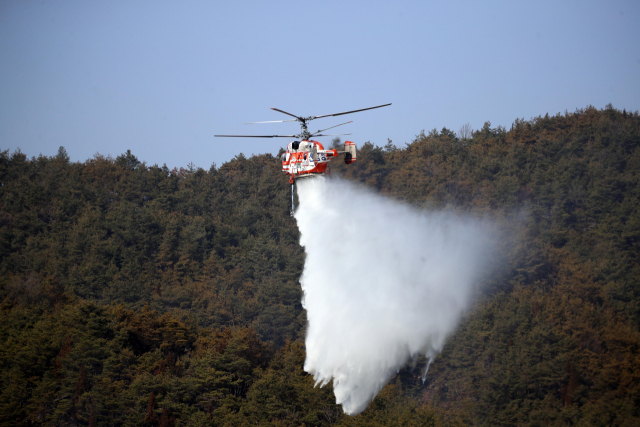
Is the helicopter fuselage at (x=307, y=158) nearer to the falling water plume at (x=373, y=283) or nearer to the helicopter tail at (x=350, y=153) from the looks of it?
the helicopter tail at (x=350, y=153)

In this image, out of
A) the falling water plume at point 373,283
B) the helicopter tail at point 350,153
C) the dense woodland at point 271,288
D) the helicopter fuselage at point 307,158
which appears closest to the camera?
the helicopter fuselage at point 307,158

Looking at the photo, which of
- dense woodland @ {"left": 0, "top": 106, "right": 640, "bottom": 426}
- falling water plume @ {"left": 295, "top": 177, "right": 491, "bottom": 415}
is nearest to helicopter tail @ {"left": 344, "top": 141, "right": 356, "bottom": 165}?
falling water plume @ {"left": 295, "top": 177, "right": 491, "bottom": 415}

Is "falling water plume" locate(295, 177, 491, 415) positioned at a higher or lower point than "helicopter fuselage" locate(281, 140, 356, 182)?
lower

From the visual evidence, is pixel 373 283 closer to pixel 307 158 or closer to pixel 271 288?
pixel 307 158

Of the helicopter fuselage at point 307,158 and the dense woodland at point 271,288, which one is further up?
the helicopter fuselage at point 307,158

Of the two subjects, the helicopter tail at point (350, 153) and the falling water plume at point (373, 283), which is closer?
the helicopter tail at point (350, 153)

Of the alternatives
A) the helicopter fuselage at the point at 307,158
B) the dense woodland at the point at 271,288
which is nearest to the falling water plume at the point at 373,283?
the dense woodland at the point at 271,288

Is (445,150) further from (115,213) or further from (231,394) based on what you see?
(231,394)

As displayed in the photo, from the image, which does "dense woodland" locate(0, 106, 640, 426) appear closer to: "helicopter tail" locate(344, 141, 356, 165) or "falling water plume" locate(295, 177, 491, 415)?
"falling water plume" locate(295, 177, 491, 415)

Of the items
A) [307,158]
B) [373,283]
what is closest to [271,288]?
[373,283]

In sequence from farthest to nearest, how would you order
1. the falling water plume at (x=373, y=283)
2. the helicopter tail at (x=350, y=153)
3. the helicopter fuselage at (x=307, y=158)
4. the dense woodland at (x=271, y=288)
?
1. the dense woodland at (x=271, y=288)
2. the falling water plume at (x=373, y=283)
3. the helicopter tail at (x=350, y=153)
4. the helicopter fuselage at (x=307, y=158)

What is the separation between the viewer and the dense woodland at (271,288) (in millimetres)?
42188

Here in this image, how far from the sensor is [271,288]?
72000 millimetres

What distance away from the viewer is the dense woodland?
138ft
